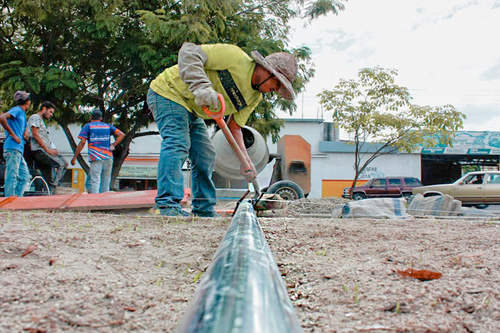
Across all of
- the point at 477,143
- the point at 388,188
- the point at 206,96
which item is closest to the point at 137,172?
the point at 388,188

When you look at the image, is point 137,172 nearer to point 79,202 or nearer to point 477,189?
point 477,189

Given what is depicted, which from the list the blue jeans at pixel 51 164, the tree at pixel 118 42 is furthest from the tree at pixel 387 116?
the blue jeans at pixel 51 164

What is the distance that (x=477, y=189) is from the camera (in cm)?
1116

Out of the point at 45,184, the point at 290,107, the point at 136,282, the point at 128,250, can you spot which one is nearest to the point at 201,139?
the point at 128,250

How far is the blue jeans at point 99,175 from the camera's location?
544 centimetres

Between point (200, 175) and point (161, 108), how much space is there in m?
0.79

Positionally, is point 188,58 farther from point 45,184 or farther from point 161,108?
point 45,184

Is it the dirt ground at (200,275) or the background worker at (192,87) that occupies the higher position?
the background worker at (192,87)

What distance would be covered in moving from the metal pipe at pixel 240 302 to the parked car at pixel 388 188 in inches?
625

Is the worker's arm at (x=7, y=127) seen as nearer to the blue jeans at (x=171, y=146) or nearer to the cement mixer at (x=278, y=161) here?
the blue jeans at (x=171, y=146)

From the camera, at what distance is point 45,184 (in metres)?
6.16

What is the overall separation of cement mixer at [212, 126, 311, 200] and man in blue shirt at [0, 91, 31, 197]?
2954mm

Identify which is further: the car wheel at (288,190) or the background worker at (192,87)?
the car wheel at (288,190)

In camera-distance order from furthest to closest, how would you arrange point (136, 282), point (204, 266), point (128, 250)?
1. point (128, 250)
2. point (204, 266)
3. point (136, 282)
